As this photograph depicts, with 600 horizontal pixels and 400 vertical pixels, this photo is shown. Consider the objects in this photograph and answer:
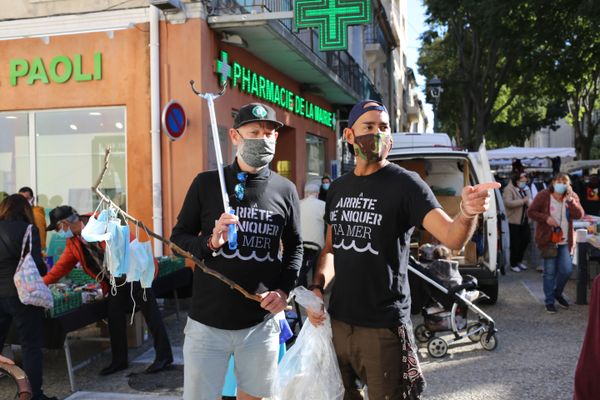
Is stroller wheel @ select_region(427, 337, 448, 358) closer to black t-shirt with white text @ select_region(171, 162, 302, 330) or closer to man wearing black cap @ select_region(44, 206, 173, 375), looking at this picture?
man wearing black cap @ select_region(44, 206, 173, 375)

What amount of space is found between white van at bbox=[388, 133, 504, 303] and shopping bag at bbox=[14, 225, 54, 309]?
4.34 metres

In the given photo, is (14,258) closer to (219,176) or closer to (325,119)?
(219,176)

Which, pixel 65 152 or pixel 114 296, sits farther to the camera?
pixel 65 152

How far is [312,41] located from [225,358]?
36.1 feet

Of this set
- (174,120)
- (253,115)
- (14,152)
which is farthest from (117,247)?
(14,152)

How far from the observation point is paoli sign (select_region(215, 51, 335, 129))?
372 inches

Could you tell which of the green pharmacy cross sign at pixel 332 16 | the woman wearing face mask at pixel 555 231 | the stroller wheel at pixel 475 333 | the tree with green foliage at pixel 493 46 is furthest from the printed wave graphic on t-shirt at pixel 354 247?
the tree with green foliage at pixel 493 46

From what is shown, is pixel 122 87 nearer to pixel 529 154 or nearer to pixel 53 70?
pixel 53 70

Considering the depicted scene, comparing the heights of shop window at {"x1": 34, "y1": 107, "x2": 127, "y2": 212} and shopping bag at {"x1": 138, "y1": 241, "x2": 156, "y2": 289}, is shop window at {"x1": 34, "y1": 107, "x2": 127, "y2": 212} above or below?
above

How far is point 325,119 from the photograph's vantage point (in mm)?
16562

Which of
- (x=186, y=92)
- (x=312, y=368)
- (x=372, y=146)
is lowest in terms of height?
(x=312, y=368)

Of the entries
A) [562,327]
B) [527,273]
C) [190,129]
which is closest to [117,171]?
[190,129]

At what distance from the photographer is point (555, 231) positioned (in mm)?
7605

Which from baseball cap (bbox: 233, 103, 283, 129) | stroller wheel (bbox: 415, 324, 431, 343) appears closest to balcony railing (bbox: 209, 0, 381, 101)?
stroller wheel (bbox: 415, 324, 431, 343)
